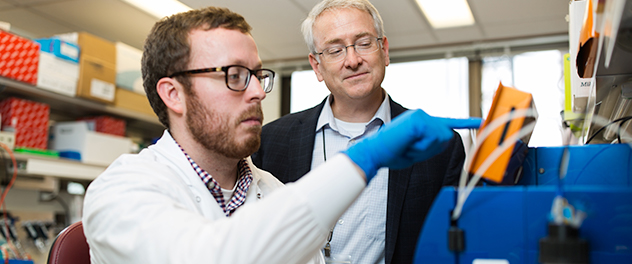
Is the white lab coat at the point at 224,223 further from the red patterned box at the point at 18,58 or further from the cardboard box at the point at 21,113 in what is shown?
the cardboard box at the point at 21,113

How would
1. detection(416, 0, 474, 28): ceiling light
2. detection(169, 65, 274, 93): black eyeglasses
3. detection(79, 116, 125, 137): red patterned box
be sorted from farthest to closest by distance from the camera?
detection(416, 0, 474, 28): ceiling light < detection(79, 116, 125, 137): red patterned box < detection(169, 65, 274, 93): black eyeglasses

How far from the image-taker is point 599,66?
3.07ft

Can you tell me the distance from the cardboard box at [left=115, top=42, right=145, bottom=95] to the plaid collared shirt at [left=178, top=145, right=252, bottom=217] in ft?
6.90

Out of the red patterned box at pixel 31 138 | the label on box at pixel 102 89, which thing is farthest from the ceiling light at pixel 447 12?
the red patterned box at pixel 31 138

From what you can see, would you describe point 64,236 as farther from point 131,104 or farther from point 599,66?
point 131,104

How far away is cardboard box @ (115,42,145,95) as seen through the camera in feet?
10.1

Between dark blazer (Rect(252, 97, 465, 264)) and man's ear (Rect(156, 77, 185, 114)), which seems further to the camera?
dark blazer (Rect(252, 97, 465, 264))

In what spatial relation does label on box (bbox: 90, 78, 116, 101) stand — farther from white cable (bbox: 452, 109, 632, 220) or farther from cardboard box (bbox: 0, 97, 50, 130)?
white cable (bbox: 452, 109, 632, 220)

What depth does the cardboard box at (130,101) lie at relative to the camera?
121 inches

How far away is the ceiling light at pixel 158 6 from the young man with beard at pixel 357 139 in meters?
1.85

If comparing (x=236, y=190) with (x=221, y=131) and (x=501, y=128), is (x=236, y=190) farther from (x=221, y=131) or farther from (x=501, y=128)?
(x=501, y=128)

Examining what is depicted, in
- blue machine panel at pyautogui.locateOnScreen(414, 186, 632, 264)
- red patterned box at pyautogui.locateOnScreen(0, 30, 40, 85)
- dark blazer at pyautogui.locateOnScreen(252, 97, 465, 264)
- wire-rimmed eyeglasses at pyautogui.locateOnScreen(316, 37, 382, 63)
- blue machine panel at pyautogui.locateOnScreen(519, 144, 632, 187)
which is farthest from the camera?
red patterned box at pyautogui.locateOnScreen(0, 30, 40, 85)

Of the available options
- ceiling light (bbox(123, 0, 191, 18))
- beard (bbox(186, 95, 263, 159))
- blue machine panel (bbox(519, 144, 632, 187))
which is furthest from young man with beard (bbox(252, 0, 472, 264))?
ceiling light (bbox(123, 0, 191, 18))

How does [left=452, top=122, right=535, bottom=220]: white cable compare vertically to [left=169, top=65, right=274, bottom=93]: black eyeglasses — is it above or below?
below
